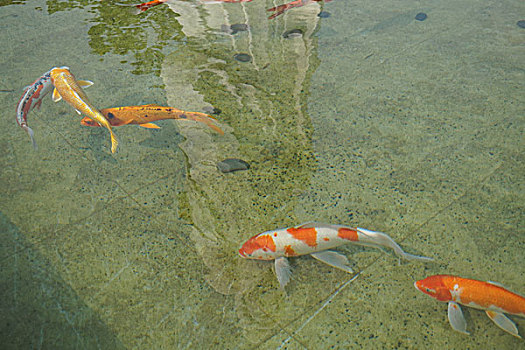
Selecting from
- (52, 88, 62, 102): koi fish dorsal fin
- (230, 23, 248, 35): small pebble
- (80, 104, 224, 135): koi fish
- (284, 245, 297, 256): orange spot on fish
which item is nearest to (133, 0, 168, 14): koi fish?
(230, 23, 248, 35): small pebble

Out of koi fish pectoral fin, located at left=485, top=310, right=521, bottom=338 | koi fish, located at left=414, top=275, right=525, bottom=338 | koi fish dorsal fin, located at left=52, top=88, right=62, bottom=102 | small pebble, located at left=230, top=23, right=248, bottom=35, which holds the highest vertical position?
koi fish dorsal fin, located at left=52, top=88, right=62, bottom=102

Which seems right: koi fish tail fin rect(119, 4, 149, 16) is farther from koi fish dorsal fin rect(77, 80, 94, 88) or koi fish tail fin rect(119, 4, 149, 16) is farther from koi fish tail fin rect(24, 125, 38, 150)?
koi fish tail fin rect(24, 125, 38, 150)

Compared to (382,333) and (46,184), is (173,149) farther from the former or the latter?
(382,333)

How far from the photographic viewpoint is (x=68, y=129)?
3.93m

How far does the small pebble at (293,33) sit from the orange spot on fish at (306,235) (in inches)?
133

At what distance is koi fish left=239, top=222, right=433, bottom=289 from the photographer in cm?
275

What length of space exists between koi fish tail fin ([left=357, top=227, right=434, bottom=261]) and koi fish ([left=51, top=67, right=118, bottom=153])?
2.30 metres

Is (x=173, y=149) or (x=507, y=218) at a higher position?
(x=173, y=149)

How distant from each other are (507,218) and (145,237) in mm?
2723

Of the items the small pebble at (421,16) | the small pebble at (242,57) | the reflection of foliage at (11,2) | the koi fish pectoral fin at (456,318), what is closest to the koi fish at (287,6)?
the small pebble at (242,57)

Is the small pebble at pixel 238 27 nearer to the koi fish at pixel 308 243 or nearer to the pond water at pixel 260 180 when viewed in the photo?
the pond water at pixel 260 180

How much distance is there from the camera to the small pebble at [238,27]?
5.51m

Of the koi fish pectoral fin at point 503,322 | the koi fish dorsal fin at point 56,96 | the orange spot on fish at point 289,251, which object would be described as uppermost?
the koi fish dorsal fin at point 56,96

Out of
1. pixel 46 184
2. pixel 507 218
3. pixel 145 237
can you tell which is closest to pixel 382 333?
pixel 507 218
